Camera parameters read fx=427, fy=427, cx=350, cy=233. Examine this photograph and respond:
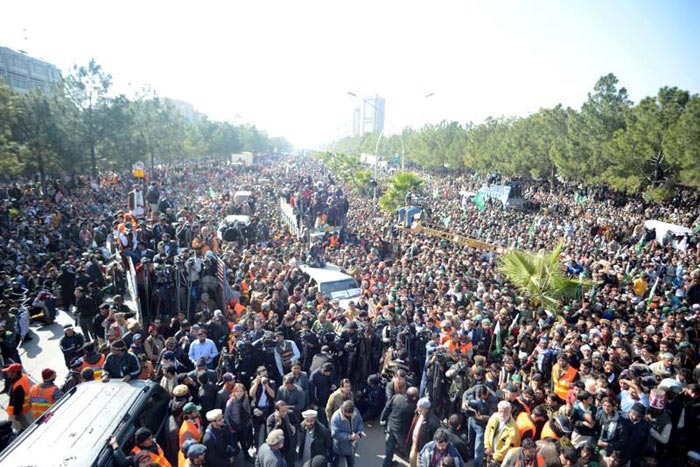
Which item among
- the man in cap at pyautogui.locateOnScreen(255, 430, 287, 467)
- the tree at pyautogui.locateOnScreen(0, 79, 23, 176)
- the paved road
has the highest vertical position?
the tree at pyautogui.locateOnScreen(0, 79, 23, 176)

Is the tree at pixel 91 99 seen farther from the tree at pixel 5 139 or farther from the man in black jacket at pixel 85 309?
the man in black jacket at pixel 85 309

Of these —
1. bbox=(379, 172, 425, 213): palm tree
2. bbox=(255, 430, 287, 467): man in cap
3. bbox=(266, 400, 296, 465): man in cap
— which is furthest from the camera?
bbox=(379, 172, 425, 213): palm tree

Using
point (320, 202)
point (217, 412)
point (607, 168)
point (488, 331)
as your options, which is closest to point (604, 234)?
point (607, 168)

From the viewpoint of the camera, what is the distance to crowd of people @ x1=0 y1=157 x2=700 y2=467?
5.16 meters

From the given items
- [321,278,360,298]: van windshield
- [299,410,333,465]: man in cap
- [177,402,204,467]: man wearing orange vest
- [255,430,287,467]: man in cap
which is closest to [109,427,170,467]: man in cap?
[177,402,204,467]: man wearing orange vest

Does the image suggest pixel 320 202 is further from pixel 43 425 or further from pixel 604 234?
pixel 43 425

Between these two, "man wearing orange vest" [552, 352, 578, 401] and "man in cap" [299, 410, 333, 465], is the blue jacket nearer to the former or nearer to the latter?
"man in cap" [299, 410, 333, 465]

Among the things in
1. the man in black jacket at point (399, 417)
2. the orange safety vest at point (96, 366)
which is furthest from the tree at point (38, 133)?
the man in black jacket at point (399, 417)

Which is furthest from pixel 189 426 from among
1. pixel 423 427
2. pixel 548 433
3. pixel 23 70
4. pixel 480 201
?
pixel 23 70

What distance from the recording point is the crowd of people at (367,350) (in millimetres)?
5164

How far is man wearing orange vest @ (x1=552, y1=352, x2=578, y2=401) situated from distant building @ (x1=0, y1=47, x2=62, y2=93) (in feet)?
193

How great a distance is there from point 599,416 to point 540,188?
3860cm

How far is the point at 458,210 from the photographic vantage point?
27.9 meters

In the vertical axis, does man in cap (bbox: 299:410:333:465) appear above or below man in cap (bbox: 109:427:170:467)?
below
